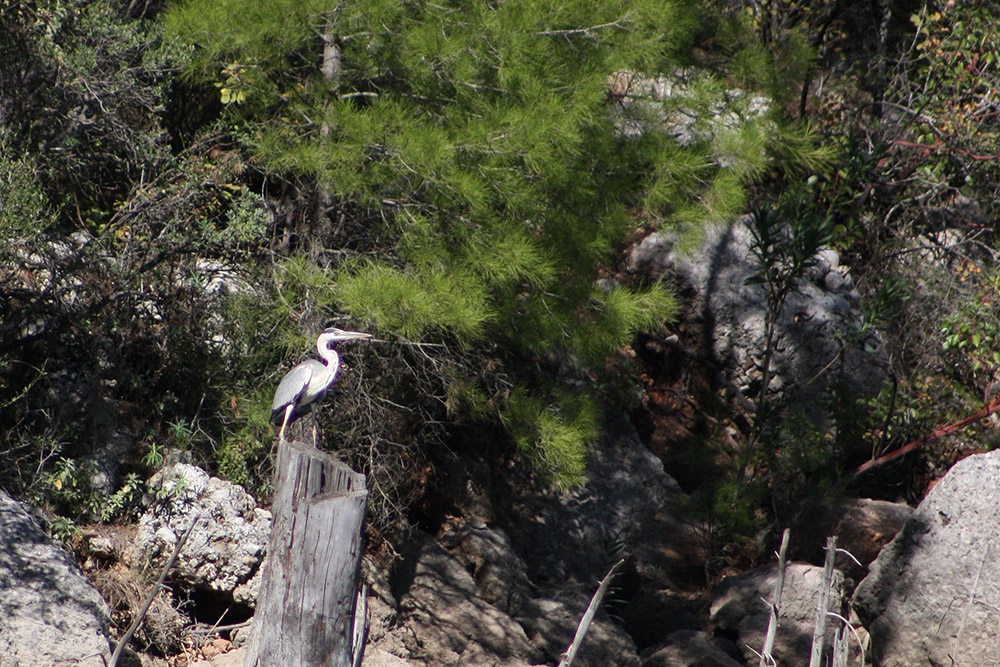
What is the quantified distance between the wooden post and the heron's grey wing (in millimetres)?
705

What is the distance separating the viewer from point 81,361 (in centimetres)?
566

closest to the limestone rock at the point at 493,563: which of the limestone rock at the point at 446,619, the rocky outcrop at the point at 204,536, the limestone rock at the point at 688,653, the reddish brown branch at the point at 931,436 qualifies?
the limestone rock at the point at 446,619

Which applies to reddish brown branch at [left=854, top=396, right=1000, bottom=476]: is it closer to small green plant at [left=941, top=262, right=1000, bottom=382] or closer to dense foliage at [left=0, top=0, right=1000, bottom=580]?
small green plant at [left=941, top=262, right=1000, bottom=382]

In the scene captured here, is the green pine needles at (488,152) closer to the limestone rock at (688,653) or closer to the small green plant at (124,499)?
the limestone rock at (688,653)

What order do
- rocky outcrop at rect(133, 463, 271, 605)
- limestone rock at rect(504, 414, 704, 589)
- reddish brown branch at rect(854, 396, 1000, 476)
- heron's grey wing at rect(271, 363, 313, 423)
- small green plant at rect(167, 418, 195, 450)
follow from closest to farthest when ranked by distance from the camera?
heron's grey wing at rect(271, 363, 313, 423), rocky outcrop at rect(133, 463, 271, 605), small green plant at rect(167, 418, 195, 450), limestone rock at rect(504, 414, 704, 589), reddish brown branch at rect(854, 396, 1000, 476)

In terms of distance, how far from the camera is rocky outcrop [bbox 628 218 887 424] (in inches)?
325

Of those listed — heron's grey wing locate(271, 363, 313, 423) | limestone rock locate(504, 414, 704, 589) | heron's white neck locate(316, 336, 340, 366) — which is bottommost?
limestone rock locate(504, 414, 704, 589)

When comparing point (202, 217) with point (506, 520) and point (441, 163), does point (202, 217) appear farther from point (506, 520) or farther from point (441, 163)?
point (506, 520)

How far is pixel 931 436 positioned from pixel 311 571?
19.5 ft

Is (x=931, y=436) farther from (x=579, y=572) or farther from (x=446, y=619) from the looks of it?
(x=446, y=619)

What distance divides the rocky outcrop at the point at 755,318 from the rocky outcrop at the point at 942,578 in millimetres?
1972

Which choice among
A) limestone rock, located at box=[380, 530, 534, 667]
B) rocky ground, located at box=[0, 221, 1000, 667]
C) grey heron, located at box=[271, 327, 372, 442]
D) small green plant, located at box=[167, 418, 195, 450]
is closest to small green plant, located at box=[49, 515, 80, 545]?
rocky ground, located at box=[0, 221, 1000, 667]

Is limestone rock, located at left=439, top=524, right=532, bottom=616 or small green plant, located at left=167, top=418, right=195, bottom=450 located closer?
small green plant, located at left=167, top=418, right=195, bottom=450

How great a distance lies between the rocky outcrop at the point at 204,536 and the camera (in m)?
5.27
